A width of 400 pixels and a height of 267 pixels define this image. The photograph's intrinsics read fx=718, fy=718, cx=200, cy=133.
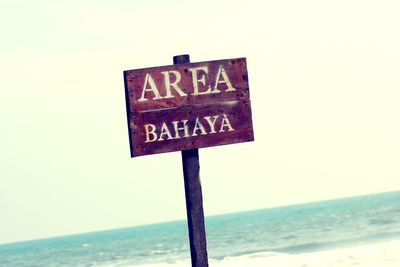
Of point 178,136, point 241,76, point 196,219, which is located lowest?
point 196,219

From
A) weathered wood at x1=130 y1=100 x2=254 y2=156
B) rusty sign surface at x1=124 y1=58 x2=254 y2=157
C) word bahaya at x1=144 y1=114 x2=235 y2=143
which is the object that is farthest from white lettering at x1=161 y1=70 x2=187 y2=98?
word bahaya at x1=144 y1=114 x2=235 y2=143

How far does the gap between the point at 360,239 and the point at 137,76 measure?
34056mm

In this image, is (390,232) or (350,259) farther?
(390,232)

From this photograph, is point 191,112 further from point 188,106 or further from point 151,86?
point 151,86

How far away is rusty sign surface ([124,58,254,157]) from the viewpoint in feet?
21.2

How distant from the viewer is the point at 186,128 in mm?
6539

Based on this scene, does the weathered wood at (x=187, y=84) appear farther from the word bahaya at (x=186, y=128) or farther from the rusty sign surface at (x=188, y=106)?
the word bahaya at (x=186, y=128)

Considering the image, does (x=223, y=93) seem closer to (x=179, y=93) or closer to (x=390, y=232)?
(x=179, y=93)

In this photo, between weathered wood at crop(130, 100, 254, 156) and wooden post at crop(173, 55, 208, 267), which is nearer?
weathered wood at crop(130, 100, 254, 156)

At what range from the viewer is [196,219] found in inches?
262

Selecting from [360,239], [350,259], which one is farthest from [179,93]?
[360,239]

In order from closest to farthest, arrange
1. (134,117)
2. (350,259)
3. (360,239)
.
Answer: (134,117) → (350,259) → (360,239)

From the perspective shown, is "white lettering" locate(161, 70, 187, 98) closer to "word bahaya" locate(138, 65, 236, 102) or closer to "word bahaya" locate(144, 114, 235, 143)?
"word bahaya" locate(138, 65, 236, 102)

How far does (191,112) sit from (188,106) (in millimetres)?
61
